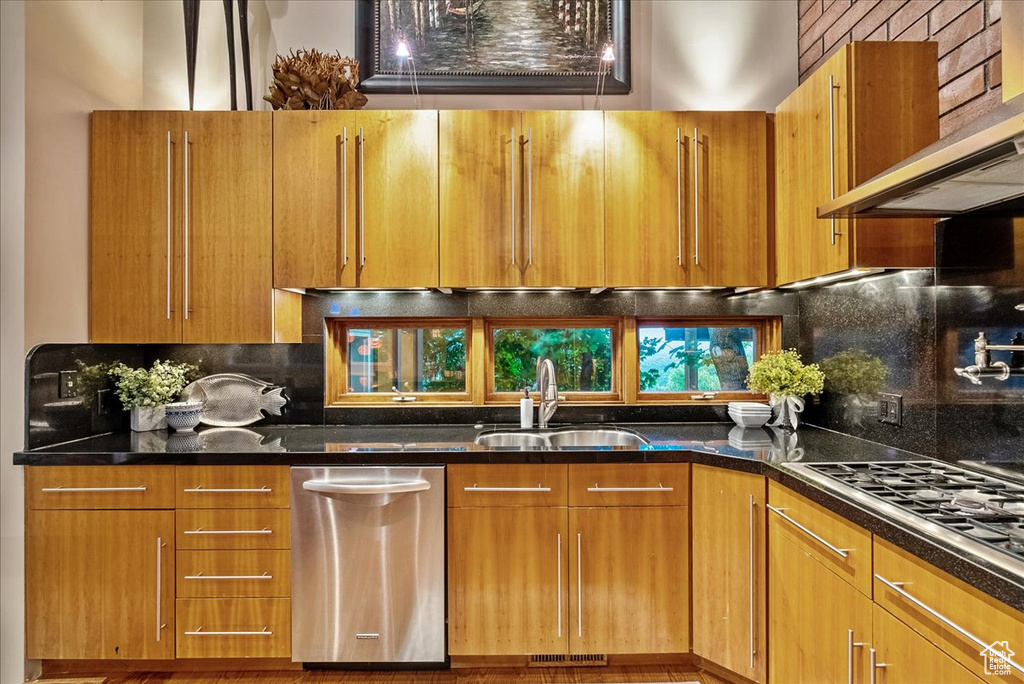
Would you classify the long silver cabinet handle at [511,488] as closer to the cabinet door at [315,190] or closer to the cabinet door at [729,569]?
the cabinet door at [729,569]

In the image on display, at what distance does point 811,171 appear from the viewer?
2109 millimetres

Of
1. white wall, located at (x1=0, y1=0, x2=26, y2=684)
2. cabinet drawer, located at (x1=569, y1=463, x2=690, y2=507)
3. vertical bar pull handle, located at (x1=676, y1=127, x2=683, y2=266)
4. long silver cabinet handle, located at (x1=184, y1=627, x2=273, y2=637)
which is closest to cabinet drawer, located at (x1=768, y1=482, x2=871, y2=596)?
cabinet drawer, located at (x1=569, y1=463, x2=690, y2=507)

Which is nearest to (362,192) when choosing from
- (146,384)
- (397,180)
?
(397,180)

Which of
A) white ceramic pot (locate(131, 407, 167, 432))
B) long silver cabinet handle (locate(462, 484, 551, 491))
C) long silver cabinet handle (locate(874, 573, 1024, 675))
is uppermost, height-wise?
white ceramic pot (locate(131, 407, 167, 432))

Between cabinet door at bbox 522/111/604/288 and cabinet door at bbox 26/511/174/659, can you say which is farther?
cabinet door at bbox 522/111/604/288

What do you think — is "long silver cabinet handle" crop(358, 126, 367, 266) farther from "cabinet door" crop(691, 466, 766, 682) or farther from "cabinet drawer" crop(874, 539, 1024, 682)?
"cabinet drawer" crop(874, 539, 1024, 682)

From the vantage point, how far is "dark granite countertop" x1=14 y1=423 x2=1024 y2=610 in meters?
2.02

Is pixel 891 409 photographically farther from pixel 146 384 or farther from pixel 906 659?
pixel 146 384

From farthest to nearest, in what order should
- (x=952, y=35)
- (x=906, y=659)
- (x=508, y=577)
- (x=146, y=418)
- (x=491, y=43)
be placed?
(x=491, y=43) < (x=146, y=418) < (x=508, y=577) < (x=952, y=35) < (x=906, y=659)

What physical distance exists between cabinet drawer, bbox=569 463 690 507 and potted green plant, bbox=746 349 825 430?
64 cm

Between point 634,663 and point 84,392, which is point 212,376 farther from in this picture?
point 634,663

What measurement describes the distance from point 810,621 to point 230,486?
1.97 m

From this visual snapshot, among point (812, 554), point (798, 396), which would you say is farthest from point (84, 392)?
point (798, 396)

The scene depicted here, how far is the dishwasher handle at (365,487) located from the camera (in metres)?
2.12
